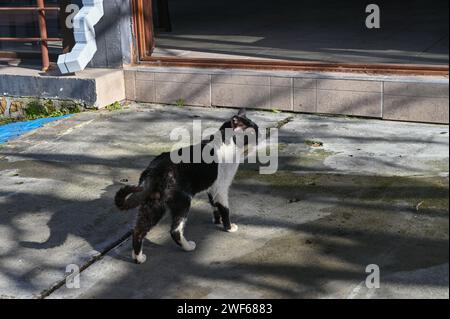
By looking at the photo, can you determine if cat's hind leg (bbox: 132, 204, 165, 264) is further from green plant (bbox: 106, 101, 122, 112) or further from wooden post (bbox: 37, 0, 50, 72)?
wooden post (bbox: 37, 0, 50, 72)

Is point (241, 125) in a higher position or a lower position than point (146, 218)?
higher

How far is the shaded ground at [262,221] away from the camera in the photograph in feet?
13.9

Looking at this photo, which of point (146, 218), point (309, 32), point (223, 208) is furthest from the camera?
point (309, 32)

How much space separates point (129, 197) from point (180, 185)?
0.34 metres

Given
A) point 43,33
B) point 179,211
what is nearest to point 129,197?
point 179,211

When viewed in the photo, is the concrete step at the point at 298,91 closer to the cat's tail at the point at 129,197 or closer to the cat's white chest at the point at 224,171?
the cat's white chest at the point at 224,171

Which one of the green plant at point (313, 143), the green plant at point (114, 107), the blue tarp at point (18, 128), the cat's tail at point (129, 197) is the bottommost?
the blue tarp at point (18, 128)

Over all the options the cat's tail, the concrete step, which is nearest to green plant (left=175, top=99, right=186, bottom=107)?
the concrete step

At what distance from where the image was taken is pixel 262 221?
5133mm

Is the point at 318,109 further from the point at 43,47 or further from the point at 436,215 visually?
the point at 43,47

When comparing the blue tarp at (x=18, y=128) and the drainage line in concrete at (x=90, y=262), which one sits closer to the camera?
the drainage line in concrete at (x=90, y=262)

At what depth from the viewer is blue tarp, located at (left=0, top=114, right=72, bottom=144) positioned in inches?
305

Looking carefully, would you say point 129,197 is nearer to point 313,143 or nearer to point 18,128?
point 313,143

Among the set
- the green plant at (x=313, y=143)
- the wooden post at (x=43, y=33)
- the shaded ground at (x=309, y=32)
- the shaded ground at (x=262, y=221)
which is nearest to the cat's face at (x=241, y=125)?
the shaded ground at (x=262, y=221)
